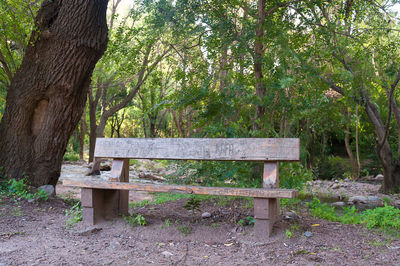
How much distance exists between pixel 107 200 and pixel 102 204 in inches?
3.0

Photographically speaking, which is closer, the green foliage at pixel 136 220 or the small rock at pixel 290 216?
the green foliage at pixel 136 220

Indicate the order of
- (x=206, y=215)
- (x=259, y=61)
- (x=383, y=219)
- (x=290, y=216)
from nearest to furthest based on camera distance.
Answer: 1. (x=383, y=219)
2. (x=290, y=216)
3. (x=206, y=215)
4. (x=259, y=61)

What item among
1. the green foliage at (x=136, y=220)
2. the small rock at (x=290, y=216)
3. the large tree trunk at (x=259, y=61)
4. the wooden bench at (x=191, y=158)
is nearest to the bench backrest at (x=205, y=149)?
the wooden bench at (x=191, y=158)

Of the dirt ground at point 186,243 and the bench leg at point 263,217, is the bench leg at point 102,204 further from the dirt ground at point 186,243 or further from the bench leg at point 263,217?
the bench leg at point 263,217

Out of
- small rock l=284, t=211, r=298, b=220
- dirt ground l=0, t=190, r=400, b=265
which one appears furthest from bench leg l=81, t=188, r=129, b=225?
small rock l=284, t=211, r=298, b=220

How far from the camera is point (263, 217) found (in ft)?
10.9

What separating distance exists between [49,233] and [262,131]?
326 cm

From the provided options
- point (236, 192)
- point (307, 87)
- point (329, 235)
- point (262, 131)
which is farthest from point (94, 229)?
point (307, 87)

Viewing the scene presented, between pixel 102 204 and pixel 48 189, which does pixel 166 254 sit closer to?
pixel 102 204

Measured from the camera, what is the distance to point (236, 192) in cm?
326

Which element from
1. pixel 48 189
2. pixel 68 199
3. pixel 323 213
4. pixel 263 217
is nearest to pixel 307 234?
pixel 263 217

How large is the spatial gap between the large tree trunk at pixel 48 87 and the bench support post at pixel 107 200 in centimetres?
184

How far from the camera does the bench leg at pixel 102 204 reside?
392 cm

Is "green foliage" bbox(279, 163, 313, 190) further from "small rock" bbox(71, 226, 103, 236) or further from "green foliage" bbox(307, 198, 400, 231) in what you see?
"small rock" bbox(71, 226, 103, 236)
